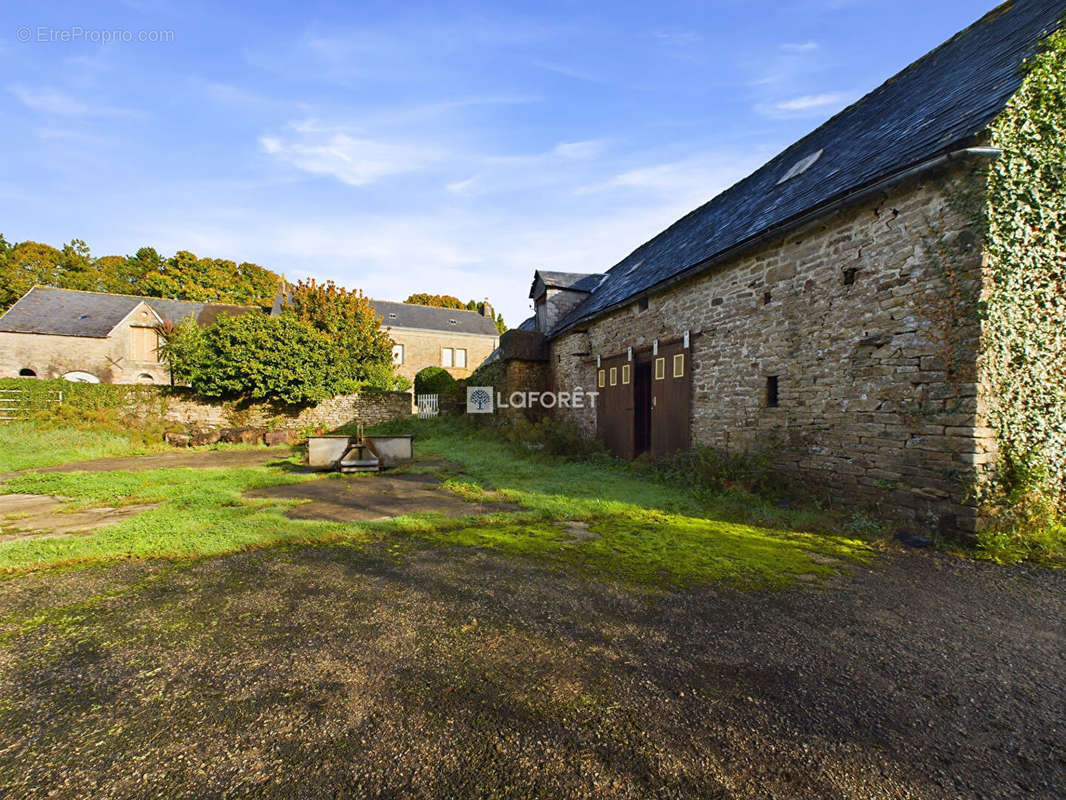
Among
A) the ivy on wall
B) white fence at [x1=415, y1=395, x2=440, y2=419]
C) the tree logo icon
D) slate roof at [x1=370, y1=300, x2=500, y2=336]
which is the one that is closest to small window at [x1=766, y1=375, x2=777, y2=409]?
the ivy on wall

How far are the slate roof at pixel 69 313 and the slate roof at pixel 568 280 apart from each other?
53.8 ft

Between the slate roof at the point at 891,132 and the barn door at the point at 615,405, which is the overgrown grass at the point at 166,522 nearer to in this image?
the barn door at the point at 615,405

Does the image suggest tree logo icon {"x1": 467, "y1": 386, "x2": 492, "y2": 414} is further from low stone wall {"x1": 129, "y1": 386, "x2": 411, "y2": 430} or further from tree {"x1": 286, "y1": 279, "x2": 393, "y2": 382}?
tree {"x1": 286, "y1": 279, "x2": 393, "y2": 382}

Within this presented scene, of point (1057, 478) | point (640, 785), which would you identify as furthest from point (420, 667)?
point (1057, 478)

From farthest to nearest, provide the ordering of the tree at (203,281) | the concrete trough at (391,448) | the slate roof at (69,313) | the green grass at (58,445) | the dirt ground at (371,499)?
the tree at (203,281) → the slate roof at (69,313) → the green grass at (58,445) → the concrete trough at (391,448) → the dirt ground at (371,499)

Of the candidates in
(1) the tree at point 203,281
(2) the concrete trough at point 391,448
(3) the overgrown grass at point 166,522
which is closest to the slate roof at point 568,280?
(2) the concrete trough at point 391,448

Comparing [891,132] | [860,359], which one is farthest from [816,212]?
[860,359]

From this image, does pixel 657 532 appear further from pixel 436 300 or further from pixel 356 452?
pixel 436 300

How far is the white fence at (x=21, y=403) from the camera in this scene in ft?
42.9

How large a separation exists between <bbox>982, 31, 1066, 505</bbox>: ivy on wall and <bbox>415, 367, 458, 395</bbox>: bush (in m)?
18.1

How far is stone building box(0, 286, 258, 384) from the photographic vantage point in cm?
2153

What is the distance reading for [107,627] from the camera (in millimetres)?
2594

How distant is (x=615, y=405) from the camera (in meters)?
10.9

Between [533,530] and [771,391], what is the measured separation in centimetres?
483
